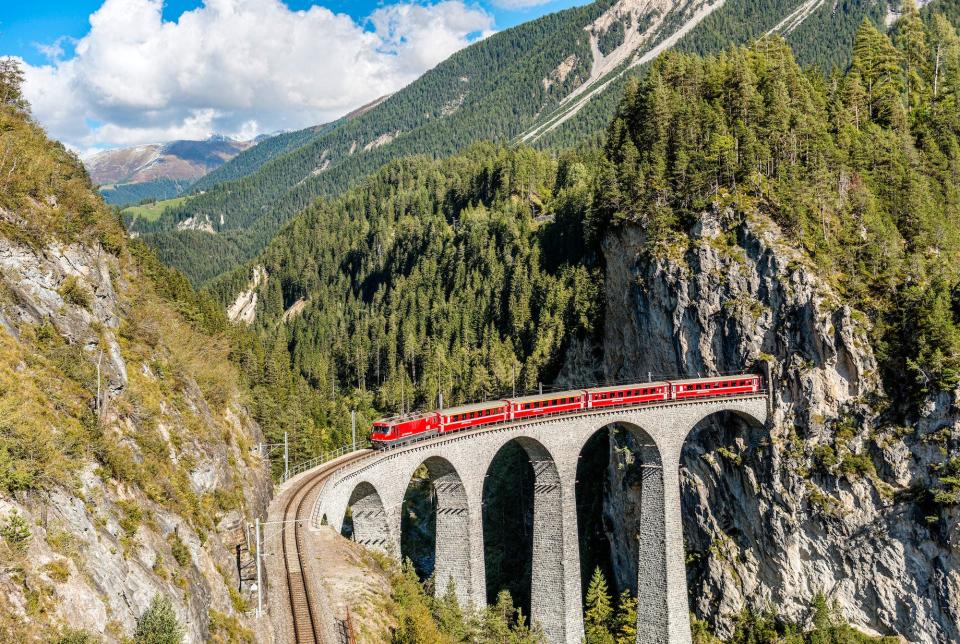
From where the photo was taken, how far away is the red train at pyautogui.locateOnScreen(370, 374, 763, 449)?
152ft

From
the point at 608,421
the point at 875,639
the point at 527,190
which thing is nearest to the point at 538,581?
the point at 608,421

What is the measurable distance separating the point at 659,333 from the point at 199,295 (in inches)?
2332

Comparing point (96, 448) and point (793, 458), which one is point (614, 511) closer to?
point (793, 458)

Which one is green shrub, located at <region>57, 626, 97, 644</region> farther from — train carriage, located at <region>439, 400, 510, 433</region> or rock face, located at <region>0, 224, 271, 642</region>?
train carriage, located at <region>439, 400, 510, 433</region>

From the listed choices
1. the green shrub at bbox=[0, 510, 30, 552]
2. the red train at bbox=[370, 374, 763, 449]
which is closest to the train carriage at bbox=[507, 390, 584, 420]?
the red train at bbox=[370, 374, 763, 449]

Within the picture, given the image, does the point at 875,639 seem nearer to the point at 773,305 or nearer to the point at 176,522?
the point at 773,305

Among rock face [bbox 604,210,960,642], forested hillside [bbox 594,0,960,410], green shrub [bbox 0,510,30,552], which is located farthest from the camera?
forested hillside [bbox 594,0,960,410]

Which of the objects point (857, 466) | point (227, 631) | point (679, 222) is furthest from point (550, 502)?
point (227, 631)

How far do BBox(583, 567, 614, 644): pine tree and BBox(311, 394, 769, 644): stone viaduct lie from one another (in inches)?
117


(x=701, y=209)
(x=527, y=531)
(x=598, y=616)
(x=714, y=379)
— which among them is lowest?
(x=598, y=616)

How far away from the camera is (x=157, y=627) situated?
20203 mm

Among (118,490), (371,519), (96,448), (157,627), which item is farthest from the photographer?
(371,519)

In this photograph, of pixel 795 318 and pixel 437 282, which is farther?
pixel 437 282

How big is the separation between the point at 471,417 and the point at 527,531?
35.1 m
